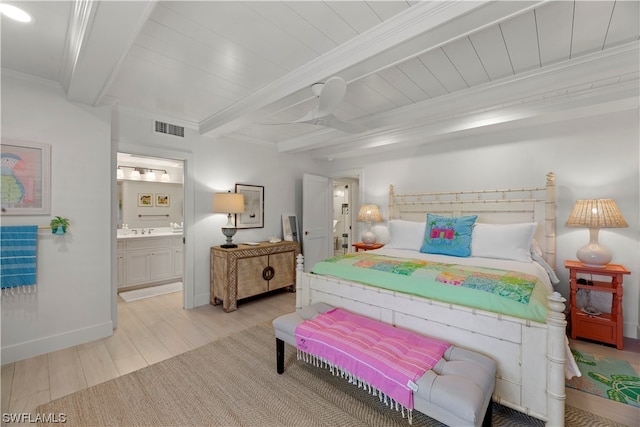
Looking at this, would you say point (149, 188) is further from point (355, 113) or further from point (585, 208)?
point (585, 208)

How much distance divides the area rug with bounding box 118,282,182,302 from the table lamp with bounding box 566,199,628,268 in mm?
5569

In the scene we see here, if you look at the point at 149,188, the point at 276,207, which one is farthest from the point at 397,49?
the point at 149,188

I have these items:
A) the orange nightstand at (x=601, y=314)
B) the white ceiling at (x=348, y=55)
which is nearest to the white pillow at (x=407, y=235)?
the white ceiling at (x=348, y=55)

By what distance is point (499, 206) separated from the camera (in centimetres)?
364

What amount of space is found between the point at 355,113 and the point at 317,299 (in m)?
2.29

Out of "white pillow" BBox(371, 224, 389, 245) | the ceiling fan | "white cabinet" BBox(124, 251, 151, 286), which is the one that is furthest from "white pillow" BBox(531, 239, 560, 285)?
"white cabinet" BBox(124, 251, 151, 286)

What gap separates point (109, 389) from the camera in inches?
82.4

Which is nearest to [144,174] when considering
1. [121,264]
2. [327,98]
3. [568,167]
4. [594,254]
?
[121,264]

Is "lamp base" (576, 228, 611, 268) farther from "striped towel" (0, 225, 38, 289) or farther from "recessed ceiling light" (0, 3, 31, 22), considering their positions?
"striped towel" (0, 225, 38, 289)

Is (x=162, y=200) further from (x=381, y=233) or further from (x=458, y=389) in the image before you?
(x=458, y=389)

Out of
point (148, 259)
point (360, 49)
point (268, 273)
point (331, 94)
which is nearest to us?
point (360, 49)

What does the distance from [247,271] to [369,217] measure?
7.13ft

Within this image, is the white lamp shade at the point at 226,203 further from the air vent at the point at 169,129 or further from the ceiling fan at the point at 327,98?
the ceiling fan at the point at 327,98

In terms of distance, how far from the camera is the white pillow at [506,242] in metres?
2.96
